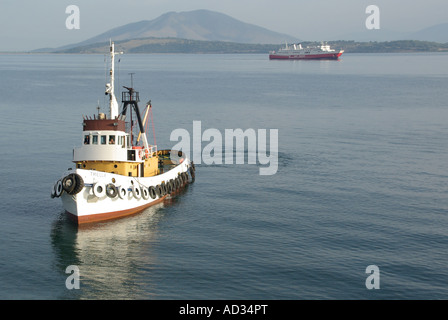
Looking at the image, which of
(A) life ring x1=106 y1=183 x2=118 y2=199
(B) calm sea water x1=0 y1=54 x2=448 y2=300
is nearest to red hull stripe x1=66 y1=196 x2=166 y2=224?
(B) calm sea water x1=0 y1=54 x2=448 y2=300

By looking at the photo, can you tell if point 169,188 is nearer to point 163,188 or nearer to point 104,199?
point 163,188

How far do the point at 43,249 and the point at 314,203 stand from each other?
20697 mm

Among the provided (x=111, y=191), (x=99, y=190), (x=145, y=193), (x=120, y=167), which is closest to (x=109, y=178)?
→ (x=111, y=191)

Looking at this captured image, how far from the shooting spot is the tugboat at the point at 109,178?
127ft

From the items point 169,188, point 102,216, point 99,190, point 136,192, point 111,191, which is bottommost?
point 102,216

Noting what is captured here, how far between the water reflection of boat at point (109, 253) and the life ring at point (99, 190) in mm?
2102

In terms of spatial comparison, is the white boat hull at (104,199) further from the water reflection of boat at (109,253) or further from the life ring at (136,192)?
the water reflection of boat at (109,253)

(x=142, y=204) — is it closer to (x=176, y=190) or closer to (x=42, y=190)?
(x=176, y=190)

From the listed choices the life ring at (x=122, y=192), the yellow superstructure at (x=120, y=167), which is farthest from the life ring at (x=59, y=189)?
the life ring at (x=122, y=192)

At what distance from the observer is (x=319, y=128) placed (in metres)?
81.5

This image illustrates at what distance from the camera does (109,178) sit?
4003cm

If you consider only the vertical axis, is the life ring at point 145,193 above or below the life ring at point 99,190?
below

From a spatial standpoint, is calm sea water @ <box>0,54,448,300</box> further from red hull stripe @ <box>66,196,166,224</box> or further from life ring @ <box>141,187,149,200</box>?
life ring @ <box>141,187,149,200</box>

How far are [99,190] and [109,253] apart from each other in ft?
20.8
